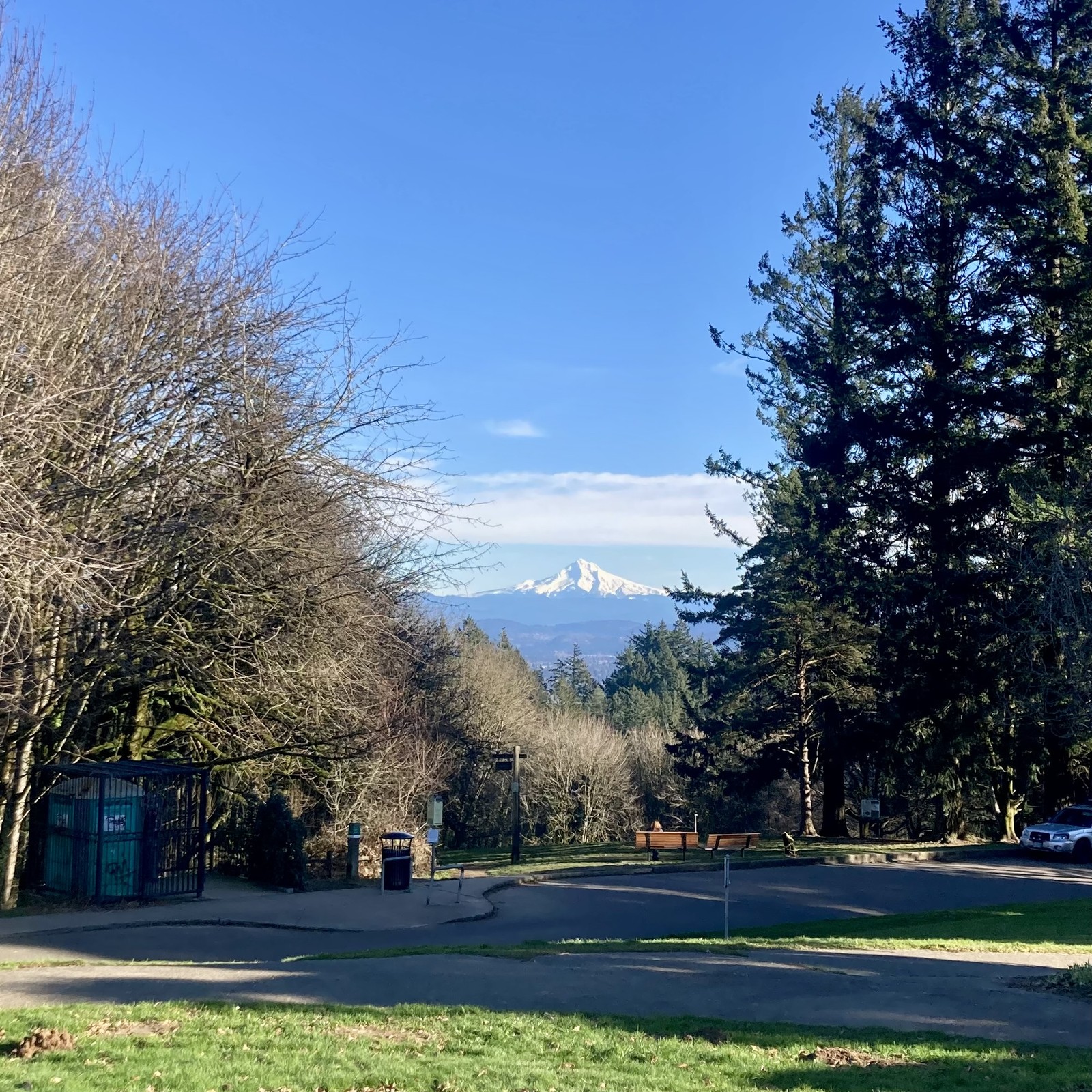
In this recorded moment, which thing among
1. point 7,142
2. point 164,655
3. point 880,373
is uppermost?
point 880,373

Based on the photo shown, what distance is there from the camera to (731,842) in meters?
31.3

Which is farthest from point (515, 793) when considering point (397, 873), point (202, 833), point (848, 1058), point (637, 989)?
point (848, 1058)

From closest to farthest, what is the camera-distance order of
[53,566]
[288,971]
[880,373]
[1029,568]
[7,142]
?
[53,566] → [288,971] → [7,142] → [1029,568] → [880,373]

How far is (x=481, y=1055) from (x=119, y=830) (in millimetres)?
11280

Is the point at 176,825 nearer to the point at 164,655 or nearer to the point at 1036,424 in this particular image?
the point at 164,655

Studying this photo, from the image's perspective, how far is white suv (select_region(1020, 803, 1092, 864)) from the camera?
95.9ft

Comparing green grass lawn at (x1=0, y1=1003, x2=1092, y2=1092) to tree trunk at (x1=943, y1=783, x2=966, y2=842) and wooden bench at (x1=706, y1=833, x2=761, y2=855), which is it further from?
tree trunk at (x1=943, y1=783, x2=966, y2=842)

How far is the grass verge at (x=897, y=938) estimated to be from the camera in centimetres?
1385

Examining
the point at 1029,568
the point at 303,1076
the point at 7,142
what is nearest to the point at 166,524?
the point at 7,142

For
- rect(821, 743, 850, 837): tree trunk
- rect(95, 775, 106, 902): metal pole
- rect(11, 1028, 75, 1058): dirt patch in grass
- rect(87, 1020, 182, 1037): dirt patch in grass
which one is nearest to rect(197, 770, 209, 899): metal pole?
rect(95, 775, 106, 902): metal pole

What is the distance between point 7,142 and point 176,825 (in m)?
11.1

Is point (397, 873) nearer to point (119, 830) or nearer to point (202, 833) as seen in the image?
point (202, 833)

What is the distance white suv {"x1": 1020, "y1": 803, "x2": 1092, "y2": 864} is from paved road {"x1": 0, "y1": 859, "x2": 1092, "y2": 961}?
0.91m

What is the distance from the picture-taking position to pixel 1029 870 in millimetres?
26500
